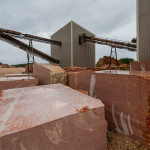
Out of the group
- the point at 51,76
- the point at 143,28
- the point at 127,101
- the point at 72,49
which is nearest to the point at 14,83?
the point at 51,76

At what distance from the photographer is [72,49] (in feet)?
30.8

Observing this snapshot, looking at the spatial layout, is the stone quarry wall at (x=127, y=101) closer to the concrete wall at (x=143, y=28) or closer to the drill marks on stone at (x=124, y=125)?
the drill marks on stone at (x=124, y=125)

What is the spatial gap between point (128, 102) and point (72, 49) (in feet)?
28.3

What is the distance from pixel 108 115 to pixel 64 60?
30.3 feet

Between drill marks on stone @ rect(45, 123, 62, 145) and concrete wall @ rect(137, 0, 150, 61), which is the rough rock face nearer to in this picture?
drill marks on stone @ rect(45, 123, 62, 145)

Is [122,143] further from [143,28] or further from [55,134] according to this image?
[143,28]

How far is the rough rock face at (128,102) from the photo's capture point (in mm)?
1277

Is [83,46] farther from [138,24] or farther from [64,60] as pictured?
[138,24]

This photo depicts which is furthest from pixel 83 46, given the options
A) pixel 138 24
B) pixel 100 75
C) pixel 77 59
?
pixel 100 75

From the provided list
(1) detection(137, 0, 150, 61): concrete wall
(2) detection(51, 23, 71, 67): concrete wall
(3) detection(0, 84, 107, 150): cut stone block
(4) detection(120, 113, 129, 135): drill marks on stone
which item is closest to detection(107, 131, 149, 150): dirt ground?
(4) detection(120, 113, 129, 135): drill marks on stone

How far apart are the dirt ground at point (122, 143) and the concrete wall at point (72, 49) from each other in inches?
329

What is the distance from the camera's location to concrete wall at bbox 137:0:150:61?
5.04 meters

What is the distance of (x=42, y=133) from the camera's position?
31.7 inches

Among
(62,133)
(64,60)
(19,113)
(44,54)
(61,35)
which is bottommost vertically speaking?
(62,133)
